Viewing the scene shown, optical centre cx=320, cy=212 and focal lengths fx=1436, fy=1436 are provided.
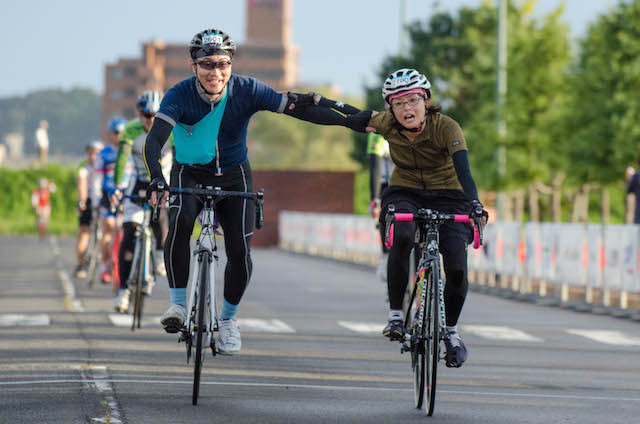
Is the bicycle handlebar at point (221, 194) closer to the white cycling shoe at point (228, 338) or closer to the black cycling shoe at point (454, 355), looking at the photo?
the white cycling shoe at point (228, 338)

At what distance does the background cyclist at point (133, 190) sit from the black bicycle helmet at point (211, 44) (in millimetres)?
4615

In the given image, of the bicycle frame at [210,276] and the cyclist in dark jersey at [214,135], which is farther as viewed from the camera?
the cyclist in dark jersey at [214,135]

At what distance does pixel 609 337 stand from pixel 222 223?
21.4 ft

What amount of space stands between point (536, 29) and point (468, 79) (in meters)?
18.2

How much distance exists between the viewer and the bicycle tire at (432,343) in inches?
307

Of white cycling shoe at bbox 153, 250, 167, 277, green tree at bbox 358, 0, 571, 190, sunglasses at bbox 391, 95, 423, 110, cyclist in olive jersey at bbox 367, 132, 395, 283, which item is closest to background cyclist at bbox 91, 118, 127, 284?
white cycling shoe at bbox 153, 250, 167, 277

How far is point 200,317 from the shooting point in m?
8.28

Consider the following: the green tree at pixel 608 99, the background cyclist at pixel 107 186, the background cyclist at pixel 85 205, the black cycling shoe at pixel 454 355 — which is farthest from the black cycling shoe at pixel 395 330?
the green tree at pixel 608 99

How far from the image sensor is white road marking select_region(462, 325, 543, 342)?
13.7m

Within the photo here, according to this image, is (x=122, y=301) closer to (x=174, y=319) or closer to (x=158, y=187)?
(x=174, y=319)

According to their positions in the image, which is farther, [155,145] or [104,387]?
[104,387]

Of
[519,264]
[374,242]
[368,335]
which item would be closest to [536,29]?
[374,242]

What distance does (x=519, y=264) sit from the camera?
72.9 ft

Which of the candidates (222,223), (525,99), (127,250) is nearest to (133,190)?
(127,250)
